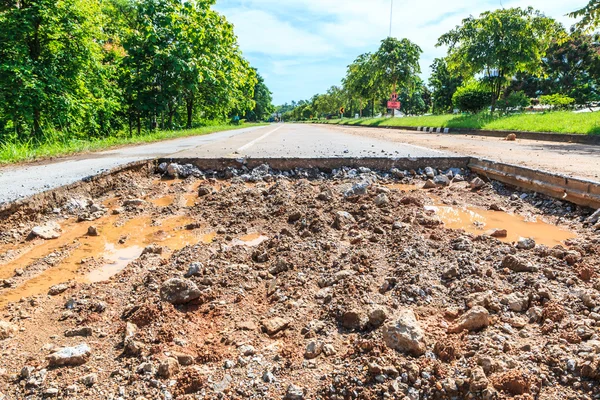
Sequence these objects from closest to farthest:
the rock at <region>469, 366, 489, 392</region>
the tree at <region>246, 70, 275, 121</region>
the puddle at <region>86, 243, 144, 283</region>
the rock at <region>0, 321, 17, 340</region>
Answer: the rock at <region>469, 366, 489, 392</region>, the rock at <region>0, 321, 17, 340</region>, the puddle at <region>86, 243, 144, 283</region>, the tree at <region>246, 70, 275, 121</region>

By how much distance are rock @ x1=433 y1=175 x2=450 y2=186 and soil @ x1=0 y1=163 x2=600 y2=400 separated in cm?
146

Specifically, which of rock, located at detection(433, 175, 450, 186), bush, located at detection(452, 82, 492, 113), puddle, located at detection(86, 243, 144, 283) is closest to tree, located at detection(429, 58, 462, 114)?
bush, located at detection(452, 82, 492, 113)

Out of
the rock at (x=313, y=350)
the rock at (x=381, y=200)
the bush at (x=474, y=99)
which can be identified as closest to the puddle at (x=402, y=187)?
the rock at (x=381, y=200)

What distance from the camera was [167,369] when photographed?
4.85 feet

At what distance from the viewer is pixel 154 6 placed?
1590 centimetres

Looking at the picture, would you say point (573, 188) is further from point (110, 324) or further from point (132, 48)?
point (132, 48)

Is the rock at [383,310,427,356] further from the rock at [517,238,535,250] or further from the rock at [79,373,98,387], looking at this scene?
the rock at [517,238,535,250]

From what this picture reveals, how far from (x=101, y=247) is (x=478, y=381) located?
281 centimetres

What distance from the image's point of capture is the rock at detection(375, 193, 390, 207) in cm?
373

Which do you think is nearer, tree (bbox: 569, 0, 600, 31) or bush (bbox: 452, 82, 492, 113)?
tree (bbox: 569, 0, 600, 31)

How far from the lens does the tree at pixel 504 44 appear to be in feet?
58.7

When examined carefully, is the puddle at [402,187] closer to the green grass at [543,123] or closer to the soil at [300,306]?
the soil at [300,306]

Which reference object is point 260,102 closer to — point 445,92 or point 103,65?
point 445,92

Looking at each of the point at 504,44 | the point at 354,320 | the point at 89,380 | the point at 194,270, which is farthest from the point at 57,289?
the point at 504,44
